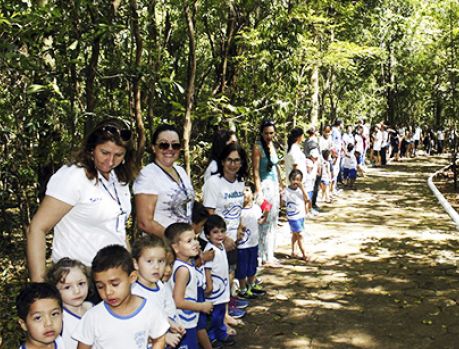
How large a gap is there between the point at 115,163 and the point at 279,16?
243 inches

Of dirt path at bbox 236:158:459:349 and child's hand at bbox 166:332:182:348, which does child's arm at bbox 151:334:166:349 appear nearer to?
child's hand at bbox 166:332:182:348

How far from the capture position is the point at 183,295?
3.94 m

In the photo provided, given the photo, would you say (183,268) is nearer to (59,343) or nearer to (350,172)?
(59,343)

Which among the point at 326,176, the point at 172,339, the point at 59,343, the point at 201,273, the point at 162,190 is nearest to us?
the point at 59,343

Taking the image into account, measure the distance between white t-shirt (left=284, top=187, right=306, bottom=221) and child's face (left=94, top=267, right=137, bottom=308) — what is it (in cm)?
484

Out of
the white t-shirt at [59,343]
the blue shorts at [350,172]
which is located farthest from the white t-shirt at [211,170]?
the blue shorts at [350,172]

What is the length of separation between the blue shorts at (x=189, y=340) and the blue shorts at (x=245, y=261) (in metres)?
1.82

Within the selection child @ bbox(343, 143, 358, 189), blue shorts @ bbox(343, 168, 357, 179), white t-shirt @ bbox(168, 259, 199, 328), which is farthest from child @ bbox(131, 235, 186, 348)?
blue shorts @ bbox(343, 168, 357, 179)

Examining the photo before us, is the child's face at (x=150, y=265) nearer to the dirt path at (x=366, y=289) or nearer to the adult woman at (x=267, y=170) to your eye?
the dirt path at (x=366, y=289)

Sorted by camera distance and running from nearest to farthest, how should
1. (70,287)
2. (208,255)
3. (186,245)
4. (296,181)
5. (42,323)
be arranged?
(42,323)
(70,287)
(186,245)
(208,255)
(296,181)

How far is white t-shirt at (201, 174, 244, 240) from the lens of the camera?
5.20 metres

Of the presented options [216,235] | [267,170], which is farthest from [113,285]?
[267,170]

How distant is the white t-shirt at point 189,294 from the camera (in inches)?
158

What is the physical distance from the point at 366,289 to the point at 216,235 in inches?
107
